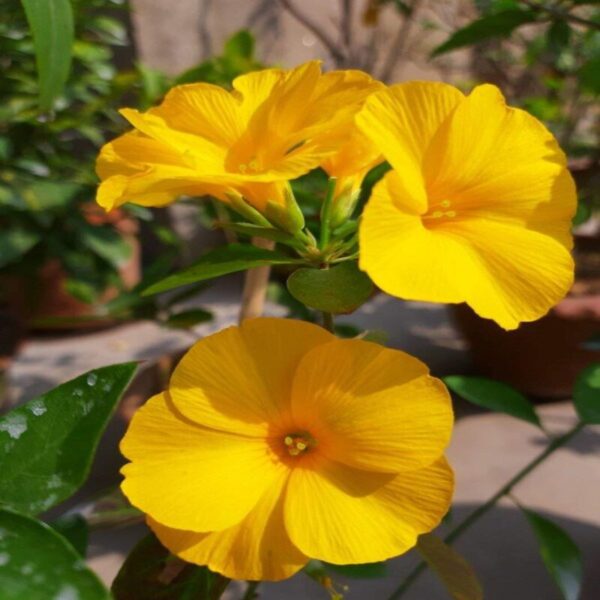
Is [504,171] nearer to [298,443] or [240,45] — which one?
[298,443]

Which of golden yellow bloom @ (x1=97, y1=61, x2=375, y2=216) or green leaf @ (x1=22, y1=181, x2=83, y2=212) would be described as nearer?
golden yellow bloom @ (x1=97, y1=61, x2=375, y2=216)

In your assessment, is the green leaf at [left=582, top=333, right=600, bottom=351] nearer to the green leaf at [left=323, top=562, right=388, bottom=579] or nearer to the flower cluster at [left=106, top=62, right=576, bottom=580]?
the green leaf at [left=323, top=562, right=388, bottom=579]

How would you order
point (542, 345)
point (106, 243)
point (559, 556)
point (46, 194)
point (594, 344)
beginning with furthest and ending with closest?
point (542, 345) → point (106, 243) → point (46, 194) → point (594, 344) → point (559, 556)

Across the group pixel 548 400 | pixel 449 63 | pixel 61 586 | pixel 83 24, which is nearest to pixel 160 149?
pixel 61 586

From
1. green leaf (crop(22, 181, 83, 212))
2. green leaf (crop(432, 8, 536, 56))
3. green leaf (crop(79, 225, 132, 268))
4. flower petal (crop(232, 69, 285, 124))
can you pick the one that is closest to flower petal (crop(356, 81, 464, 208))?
flower petal (crop(232, 69, 285, 124))

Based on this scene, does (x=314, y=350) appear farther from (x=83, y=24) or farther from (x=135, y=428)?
(x=83, y=24)

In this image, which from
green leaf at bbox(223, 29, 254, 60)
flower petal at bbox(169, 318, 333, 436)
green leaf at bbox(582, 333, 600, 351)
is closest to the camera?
flower petal at bbox(169, 318, 333, 436)

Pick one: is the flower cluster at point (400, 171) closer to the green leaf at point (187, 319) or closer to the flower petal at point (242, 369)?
the flower petal at point (242, 369)

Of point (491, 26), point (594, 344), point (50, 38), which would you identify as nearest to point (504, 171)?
point (50, 38)
